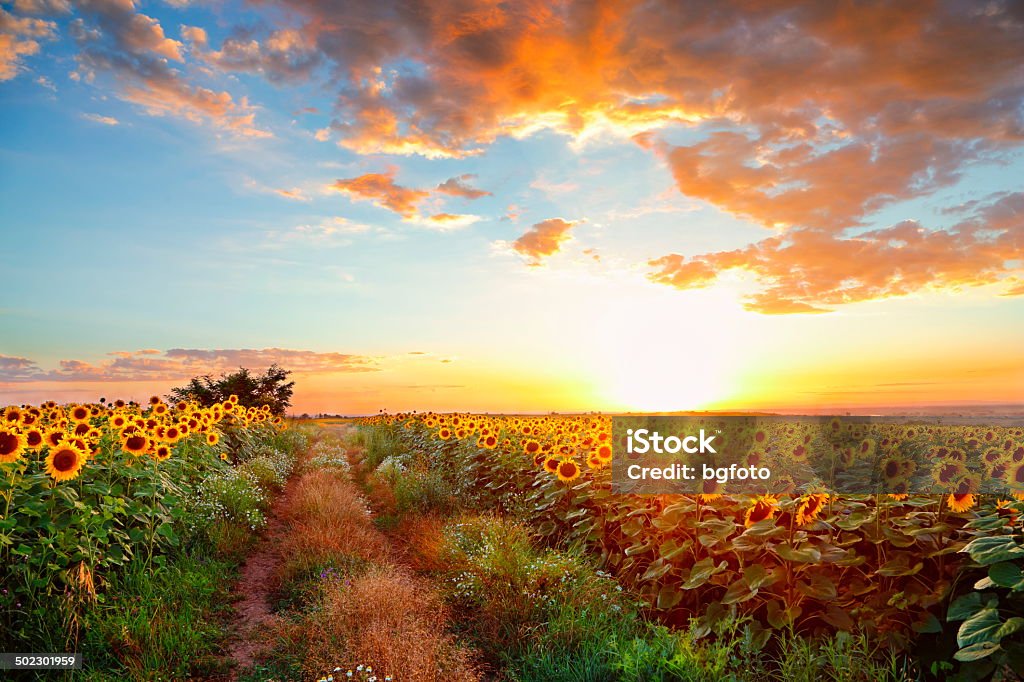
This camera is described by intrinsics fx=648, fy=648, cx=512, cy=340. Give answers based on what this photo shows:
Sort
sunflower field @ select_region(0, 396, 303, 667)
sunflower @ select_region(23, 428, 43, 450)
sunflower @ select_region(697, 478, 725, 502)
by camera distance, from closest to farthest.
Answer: sunflower field @ select_region(0, 396, 303, 667)
sunflower @ select_region(23, 428, 43, 450)
sunflower @ select_region(697, 478, 725, 502)

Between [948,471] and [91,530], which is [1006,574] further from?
[91,530]

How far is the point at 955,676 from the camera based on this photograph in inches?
155

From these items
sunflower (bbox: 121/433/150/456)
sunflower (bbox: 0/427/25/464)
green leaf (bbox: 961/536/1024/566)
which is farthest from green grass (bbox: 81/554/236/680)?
green leaf (bbox: 961/536/1024/566)

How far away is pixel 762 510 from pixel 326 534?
5.87 m

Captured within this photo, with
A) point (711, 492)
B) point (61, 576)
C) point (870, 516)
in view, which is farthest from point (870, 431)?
point (61, 576)

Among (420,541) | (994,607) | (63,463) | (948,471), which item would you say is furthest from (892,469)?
(63,463)

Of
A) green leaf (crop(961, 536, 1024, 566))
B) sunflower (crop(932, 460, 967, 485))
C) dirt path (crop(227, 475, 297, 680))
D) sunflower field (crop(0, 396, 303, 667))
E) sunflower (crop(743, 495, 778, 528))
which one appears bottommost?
dirt path (crop(227, 475, 297, 680))

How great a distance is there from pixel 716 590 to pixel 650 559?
1.10 m

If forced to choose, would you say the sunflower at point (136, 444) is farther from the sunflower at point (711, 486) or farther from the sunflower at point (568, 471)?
the sunflower at point (711, 486)

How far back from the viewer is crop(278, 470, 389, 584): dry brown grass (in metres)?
8.02

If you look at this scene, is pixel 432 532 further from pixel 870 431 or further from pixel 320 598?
pixel 870 431

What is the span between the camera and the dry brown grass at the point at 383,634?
498 centimetres

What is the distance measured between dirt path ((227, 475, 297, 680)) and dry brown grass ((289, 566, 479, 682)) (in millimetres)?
513

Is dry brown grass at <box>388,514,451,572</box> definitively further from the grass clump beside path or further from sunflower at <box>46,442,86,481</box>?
sunflower at <box>46,442,86,481</box>
